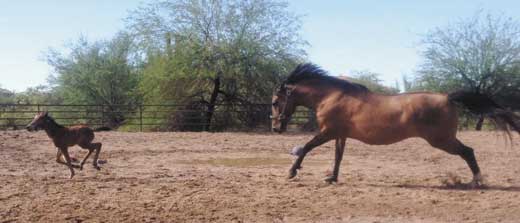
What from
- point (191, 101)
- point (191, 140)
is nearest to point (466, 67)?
point (191, 101)

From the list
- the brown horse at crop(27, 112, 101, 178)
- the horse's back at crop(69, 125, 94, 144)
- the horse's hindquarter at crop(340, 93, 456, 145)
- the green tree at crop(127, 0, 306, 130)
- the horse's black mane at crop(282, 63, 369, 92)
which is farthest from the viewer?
the green tree at crop(127, 0, 306, 130)

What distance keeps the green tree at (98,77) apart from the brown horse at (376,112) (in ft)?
76.8

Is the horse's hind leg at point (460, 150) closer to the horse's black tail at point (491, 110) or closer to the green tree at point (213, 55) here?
the horse's black tail at point (491, 110)

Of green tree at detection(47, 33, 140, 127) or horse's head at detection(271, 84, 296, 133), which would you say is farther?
green tree at detection(47, 33, 140, 127)

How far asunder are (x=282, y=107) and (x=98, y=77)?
977 inches

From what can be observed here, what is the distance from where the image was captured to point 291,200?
6.34 m

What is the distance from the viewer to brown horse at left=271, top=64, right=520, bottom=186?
718 cm

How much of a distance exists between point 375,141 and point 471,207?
1.90m

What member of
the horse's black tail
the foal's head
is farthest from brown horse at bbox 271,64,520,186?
the foal's head

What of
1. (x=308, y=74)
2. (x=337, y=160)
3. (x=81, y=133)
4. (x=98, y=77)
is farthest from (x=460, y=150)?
(x=98, y=77)

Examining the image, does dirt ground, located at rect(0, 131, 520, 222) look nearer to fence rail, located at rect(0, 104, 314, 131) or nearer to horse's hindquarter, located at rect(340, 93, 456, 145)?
horse's hindquarter, located at rect(340, 93, 456, 145)

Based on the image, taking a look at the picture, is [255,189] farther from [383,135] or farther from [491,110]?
[491,110]

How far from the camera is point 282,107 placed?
841 cm

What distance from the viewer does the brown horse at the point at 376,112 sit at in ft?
23.6
